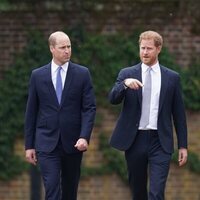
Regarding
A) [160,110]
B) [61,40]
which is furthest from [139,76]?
[61,40]

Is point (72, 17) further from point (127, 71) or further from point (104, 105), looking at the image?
point (127, 71)

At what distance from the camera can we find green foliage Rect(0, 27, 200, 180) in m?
11.8

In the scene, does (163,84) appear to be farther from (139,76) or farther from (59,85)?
(59,85)

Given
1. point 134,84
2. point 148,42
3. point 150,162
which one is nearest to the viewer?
point 134,84

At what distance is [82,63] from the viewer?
11.8m

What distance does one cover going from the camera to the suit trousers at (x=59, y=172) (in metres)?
8.35

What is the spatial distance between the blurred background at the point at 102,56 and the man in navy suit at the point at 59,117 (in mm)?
3175

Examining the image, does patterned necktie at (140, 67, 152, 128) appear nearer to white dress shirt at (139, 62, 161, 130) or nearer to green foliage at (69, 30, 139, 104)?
white dress shirt at (139, 62, 161, 130)

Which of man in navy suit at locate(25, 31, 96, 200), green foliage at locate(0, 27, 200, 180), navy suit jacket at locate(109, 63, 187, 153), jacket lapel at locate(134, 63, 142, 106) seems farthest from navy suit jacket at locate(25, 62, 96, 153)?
green foliage at locate(0, 27, 200, 180)

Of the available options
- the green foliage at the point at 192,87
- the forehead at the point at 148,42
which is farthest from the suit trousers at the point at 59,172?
the green foliage at the point at 192,87

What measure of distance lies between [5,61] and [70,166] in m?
3.59

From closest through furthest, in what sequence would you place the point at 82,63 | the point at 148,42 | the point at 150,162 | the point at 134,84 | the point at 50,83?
the point at 134,84 < the point at 148,42 < the point at 150,162 < the point at 50,83 < the point at 82,63

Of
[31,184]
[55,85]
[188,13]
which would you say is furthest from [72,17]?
[55,85]

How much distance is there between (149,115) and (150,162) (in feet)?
1.53
